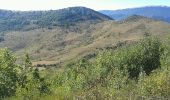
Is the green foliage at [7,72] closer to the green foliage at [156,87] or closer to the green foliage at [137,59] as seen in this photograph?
the green foliage at [156,87]

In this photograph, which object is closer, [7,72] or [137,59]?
[7,72]

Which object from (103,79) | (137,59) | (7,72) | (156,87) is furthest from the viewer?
(137,59)

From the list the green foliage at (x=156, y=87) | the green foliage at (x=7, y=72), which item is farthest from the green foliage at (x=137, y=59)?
the green foliage at (x=156, y=87)

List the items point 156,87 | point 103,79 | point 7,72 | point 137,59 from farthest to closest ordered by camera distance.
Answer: point 137,59
point 7,72
point 156,87
point 103,79

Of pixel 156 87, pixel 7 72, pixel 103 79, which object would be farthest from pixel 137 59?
pixel 103 79

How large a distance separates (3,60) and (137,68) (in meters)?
70.4

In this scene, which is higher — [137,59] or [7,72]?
[7,72]

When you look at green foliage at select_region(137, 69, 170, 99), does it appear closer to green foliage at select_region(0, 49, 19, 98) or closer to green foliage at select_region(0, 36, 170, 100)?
green foliage at select_region(0, 36, 170, 100)

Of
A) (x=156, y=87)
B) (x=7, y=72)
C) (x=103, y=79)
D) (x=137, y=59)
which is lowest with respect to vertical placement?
(x=137, y=59)

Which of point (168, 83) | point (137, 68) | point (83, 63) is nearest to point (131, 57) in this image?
point (137, 68)

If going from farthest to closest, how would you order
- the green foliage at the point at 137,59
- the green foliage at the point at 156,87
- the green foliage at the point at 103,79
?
the green foliage at the point at 137,59 < the green foliage at the point at 156,87 < the green foliage at the point at 103,79

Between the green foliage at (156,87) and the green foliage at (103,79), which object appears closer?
the green foliage at (103,79)

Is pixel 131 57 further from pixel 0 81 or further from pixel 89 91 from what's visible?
pixel 89 91

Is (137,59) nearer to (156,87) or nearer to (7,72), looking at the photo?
(7,72)
